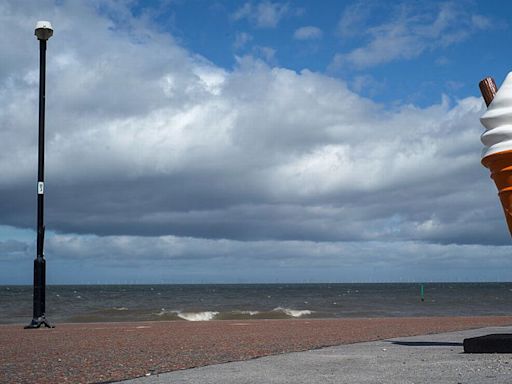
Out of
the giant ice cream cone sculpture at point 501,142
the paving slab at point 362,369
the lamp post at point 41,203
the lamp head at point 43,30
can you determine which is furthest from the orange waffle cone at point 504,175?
the lamp head at point 43,30

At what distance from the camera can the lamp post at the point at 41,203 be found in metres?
13.7

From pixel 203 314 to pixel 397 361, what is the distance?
3096 centimetres

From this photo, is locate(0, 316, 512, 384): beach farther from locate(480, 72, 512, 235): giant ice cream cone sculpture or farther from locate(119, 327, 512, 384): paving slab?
locate(480, 72, 512, 235): giant ice cream cone sculpture

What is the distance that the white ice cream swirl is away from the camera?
7.23 meters

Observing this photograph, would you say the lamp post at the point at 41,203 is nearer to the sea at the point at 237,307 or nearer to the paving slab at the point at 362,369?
the paving slab at the point at 362,369

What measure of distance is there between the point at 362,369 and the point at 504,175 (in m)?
2.54

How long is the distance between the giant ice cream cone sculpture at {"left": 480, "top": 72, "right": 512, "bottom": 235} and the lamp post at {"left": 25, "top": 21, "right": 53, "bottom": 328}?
934cm

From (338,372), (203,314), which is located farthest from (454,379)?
(203,314)

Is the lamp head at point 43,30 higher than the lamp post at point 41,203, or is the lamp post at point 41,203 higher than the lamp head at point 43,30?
the lamp head at point 43,30

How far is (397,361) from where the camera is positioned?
24.4 ft

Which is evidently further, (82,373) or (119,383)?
(82,373)

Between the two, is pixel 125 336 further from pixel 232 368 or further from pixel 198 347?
pixel 232 368

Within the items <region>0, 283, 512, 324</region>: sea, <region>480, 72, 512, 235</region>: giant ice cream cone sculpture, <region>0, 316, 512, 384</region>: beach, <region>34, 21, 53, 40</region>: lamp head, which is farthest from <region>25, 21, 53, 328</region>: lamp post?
<region>0, 283, 512, 324</region>: sea

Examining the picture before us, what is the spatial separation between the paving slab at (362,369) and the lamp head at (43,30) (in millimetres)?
9198
